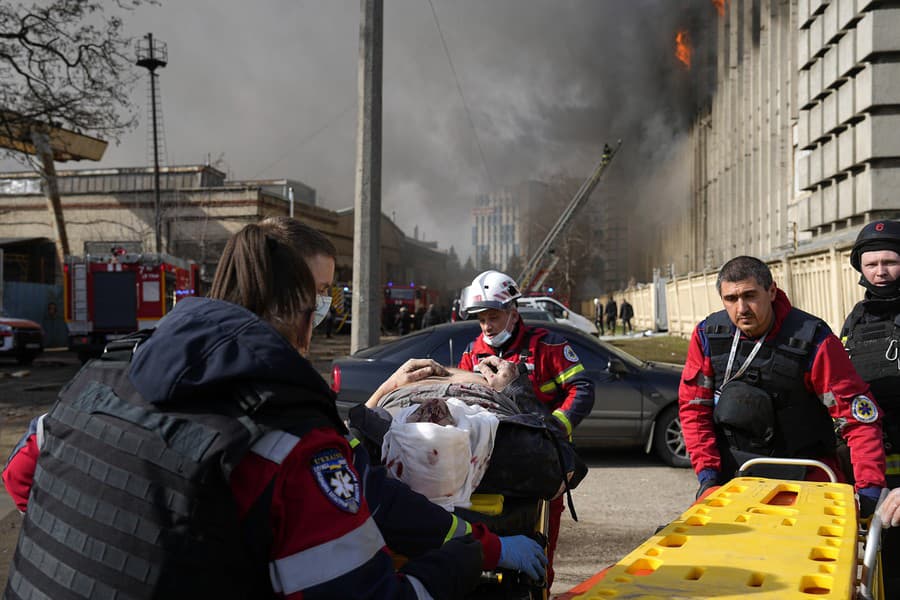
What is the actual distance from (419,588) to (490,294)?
2.33 metres

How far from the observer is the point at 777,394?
3076 mm

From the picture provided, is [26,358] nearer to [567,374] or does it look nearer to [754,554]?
[567,374]

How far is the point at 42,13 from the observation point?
15.8 meters

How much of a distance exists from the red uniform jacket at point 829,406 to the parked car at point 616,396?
4048 millimetres

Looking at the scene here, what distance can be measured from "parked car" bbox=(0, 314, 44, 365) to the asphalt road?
8.31 meters

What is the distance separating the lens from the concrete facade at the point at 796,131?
12.0 metres

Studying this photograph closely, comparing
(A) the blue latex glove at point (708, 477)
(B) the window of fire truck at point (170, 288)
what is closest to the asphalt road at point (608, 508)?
(A) the blue latex glove at point (708, 477)

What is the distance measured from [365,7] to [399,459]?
26.4ft

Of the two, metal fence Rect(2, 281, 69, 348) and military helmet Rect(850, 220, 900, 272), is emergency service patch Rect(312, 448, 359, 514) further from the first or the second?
metal fence Rect(2, 281, 69, 348)

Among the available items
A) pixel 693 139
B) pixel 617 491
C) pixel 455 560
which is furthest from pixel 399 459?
pixel 693 139

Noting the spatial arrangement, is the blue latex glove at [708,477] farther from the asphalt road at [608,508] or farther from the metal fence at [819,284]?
the metal fence at [819,284]

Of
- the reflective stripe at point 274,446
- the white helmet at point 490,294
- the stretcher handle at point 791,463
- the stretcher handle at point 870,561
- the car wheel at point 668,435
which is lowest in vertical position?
the car wheel at point 668,435

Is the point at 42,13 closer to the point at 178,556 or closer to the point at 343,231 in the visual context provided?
the point at 178,556

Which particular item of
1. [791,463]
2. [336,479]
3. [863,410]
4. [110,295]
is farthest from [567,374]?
[110,295]
